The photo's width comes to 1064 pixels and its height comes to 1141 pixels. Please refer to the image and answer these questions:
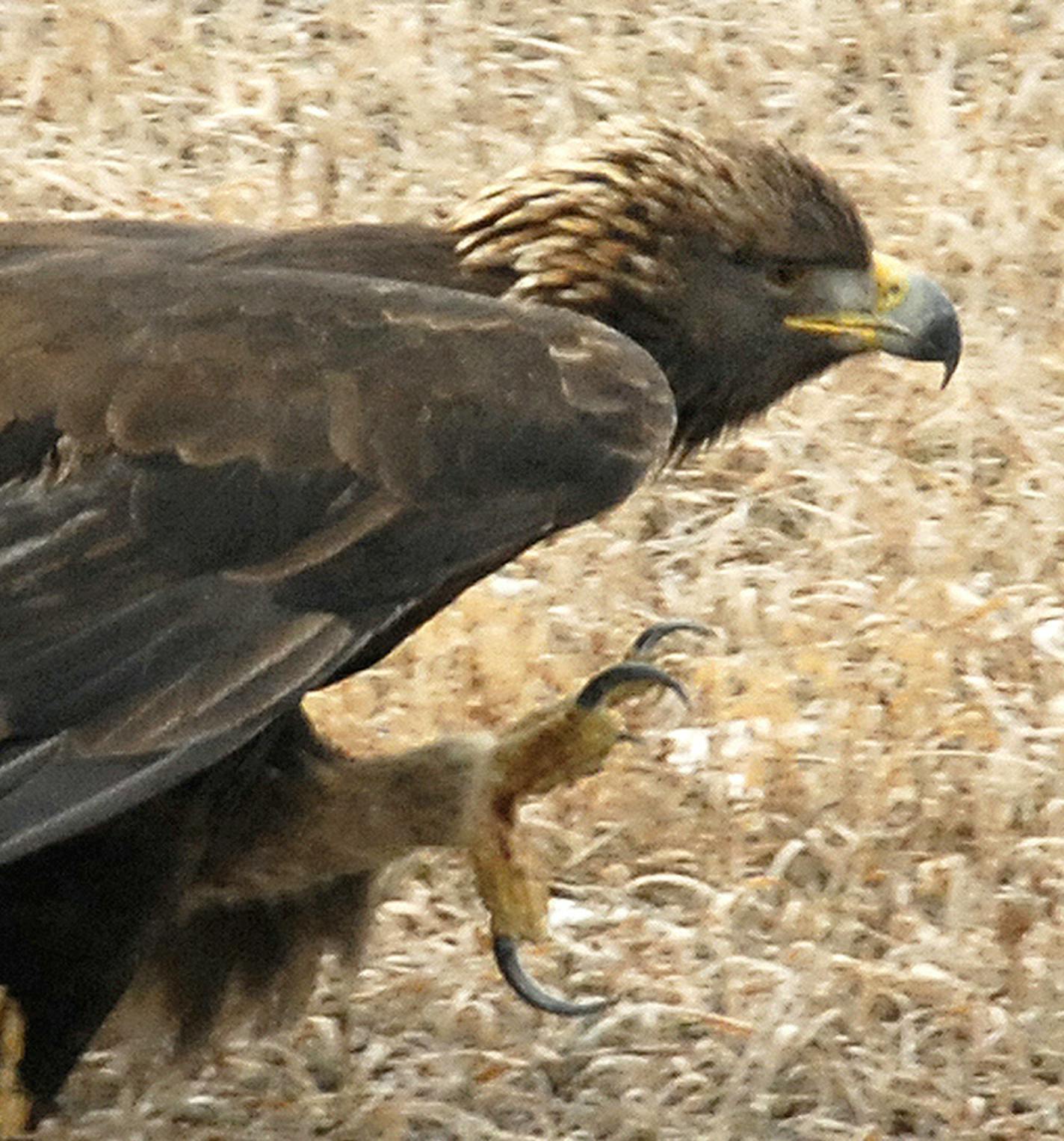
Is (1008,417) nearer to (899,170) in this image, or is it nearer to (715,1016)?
(899,170)

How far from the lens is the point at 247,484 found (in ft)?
13.6

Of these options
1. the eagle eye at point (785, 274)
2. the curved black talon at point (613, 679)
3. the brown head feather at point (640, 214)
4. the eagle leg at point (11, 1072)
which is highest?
the brown head feather at point (640, 214)

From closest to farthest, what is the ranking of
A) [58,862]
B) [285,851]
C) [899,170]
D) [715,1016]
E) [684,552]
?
[58,862] < [285,851] < [715,1016] < [684,552] < [899,170]

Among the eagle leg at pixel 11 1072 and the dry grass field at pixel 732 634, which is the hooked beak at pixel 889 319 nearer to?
the dry grass field at pixel 732 634

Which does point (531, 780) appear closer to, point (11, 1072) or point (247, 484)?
point (247, 484)

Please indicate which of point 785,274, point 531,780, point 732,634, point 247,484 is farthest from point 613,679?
point 732,634

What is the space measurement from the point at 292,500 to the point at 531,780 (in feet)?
2.13

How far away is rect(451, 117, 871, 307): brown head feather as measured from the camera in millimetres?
4598

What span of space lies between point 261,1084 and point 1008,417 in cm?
212

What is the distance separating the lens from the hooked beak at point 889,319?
189 inches

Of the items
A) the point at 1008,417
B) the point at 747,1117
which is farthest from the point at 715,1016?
the point at 1008,417

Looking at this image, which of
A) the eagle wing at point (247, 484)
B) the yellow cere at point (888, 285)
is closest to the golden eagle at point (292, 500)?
the eagle wing at point (247, 484)

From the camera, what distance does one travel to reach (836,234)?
475 centimetres

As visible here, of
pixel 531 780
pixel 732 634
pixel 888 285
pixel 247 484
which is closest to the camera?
pixel 247 484
